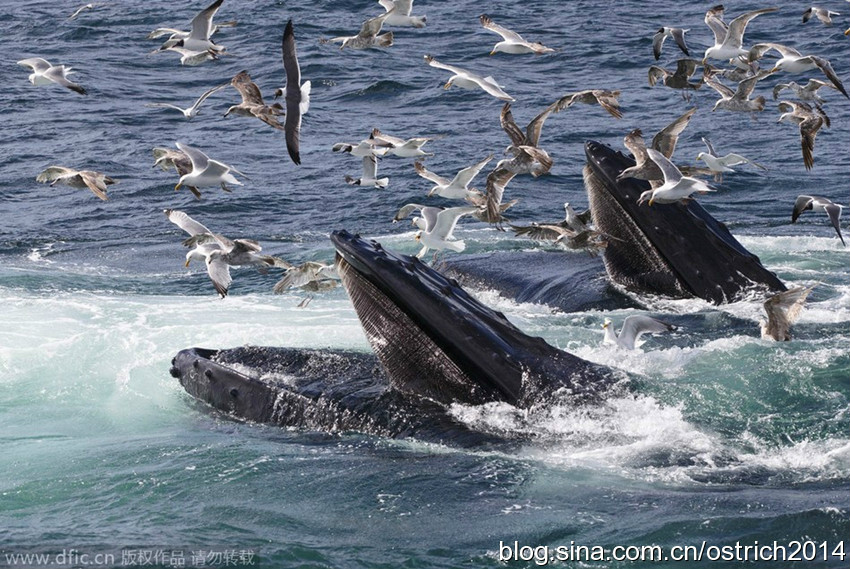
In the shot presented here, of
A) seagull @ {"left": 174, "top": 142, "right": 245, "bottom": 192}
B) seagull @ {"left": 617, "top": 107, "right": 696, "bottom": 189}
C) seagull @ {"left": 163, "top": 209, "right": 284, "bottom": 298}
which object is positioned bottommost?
seagull @ {"left": 163, "top": 209, "right": 284, "bottom": 298}

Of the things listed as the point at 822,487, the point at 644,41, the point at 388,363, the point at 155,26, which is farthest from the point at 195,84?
the point at 822,487

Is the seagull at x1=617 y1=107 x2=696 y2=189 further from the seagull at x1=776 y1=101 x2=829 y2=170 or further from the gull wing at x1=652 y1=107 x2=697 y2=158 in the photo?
the seagull at x1=776 y1=101 x2=829 y2=170

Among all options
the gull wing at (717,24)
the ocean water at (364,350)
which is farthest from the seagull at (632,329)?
the gull wing at (717,24)

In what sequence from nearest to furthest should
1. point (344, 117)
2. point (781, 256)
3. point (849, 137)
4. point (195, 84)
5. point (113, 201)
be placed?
point (781, 256), point (113, 201), point (849, 137), point (344, 117), point (195, 84)


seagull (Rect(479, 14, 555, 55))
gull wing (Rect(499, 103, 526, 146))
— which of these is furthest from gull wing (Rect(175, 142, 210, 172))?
seagull (Rect(479, 14, 555, 55))

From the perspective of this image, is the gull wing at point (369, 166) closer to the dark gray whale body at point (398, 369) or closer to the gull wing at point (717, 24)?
the gull wing at point (717, 24)

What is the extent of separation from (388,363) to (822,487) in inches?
115

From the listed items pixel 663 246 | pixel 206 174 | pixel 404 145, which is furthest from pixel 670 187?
pixel 404 145

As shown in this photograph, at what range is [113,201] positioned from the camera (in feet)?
76.7

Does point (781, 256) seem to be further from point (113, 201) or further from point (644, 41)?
point (644, 41)

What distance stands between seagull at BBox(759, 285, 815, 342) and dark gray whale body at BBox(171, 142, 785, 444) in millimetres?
2333

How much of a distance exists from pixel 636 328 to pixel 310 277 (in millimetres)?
4481

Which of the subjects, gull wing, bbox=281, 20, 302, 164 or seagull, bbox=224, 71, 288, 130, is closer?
gull wing, bbox=281, 20, 302, 164

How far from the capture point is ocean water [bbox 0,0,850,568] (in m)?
7.11
